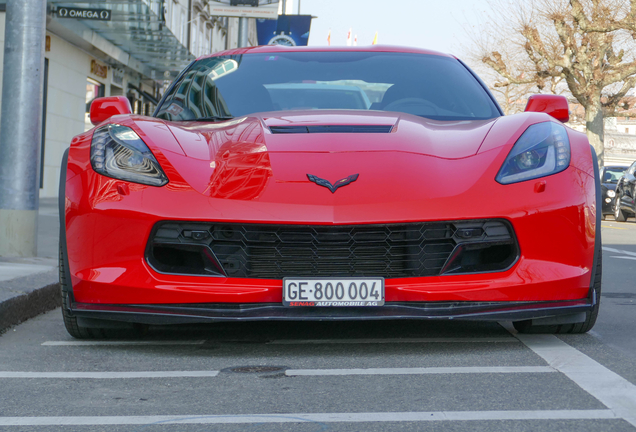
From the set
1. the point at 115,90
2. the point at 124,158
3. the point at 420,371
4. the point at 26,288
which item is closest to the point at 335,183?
the point at 420,371

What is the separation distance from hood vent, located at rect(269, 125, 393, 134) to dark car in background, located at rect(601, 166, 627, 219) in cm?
1907

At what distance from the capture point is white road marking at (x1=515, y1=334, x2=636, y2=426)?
2705 millimetres

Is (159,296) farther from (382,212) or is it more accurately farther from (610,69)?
(610,69)

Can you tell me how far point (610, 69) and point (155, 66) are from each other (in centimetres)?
1552

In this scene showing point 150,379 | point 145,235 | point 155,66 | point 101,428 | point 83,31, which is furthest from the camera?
point 155,66

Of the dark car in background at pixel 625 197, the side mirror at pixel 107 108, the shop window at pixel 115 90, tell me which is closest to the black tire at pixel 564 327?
the side mirror at pixel 107 108

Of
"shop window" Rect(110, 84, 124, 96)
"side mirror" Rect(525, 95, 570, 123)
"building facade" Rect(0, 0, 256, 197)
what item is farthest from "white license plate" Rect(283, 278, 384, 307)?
"shop window" Rect(110, 84, 124, 96)

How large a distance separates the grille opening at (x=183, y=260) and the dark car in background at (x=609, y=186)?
19620mm

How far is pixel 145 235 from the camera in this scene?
11.4 ft

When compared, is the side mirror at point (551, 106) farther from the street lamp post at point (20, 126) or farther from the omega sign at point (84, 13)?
the omega sign at point (84, 13)

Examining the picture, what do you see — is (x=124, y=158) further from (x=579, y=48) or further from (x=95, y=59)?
(x=579, y=48)

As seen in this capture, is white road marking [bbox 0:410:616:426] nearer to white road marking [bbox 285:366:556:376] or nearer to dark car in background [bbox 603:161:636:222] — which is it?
white road marking [bbox 285:366:556:376]

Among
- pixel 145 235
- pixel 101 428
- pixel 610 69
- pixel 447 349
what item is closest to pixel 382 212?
pixel 447 349

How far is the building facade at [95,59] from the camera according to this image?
1812 cm
